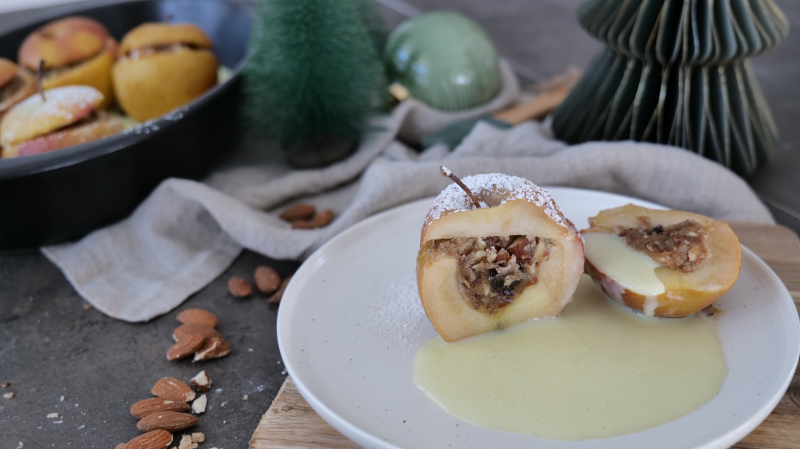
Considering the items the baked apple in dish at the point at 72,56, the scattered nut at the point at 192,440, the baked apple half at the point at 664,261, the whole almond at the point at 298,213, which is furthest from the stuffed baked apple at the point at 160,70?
the baked apple half at the point at 664,261

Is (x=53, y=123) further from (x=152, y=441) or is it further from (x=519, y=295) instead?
(x=519, y=295)

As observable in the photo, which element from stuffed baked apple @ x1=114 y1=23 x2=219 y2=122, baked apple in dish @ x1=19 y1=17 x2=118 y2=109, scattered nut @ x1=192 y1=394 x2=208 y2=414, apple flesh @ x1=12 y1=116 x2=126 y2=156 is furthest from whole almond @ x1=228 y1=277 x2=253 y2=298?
baked apple in dish @ x1=19 y1=17 x2=118 y2=109

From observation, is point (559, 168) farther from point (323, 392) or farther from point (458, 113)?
point (323, 392)

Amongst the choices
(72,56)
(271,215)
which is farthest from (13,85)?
(271,215)

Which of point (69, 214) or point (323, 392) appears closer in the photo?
point (323, 392)

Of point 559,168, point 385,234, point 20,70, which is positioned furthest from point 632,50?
point 20,70
